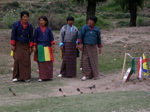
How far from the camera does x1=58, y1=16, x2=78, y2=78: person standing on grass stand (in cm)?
1081

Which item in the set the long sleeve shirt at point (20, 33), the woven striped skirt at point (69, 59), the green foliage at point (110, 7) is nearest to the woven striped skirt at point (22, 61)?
the long sleeve shirt at point (20, 33)

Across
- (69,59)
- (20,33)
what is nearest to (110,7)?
(69,59)

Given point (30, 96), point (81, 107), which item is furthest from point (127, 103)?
point (30, 96)

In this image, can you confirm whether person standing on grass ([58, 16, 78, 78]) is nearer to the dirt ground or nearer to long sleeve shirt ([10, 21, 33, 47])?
the dirt ground

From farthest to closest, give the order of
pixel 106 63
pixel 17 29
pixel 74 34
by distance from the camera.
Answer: pixel 106 63
pixel 74 34
pixel 17 29

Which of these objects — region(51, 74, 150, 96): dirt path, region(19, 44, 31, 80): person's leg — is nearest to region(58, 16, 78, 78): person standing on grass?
region(51, 74, 150, 96): dirt path

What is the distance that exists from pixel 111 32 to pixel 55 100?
13653 millimetres

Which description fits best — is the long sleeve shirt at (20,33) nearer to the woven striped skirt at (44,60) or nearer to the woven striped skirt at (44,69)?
the woven striped skirt at (44,60)

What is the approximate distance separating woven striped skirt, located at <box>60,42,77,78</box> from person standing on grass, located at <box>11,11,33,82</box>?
1.08 metres

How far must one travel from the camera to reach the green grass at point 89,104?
638 cm

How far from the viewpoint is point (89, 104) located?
266 inches

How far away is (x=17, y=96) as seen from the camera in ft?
27.9

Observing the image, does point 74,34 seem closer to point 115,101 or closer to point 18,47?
point 18,47

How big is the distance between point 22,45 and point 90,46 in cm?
180
